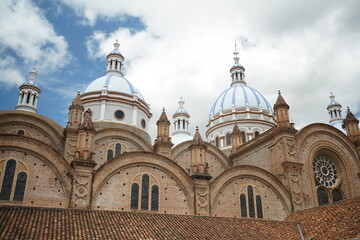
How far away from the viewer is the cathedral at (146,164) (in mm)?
25484

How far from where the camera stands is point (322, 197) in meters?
35.8

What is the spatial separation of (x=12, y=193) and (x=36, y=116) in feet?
37.2

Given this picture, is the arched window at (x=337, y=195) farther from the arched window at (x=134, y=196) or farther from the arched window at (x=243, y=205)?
the arched window at (x=134, y=196)

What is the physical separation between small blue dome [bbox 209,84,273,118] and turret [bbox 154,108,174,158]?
1960 centimetres

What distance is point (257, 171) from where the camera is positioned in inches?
1300

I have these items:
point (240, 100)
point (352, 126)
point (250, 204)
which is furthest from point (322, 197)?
point (240, 100)

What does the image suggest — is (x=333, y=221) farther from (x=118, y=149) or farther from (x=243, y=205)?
(x=118, y=149)

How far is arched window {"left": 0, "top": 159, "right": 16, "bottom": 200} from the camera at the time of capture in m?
24.0

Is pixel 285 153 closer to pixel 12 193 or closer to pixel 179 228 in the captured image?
pixel 179 228

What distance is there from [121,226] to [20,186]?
8881mm

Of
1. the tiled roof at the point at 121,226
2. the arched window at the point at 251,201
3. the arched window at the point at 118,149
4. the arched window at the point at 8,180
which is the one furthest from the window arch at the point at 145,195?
the arched window at the point at 251,201

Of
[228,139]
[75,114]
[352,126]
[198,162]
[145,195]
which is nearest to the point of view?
[145,195]

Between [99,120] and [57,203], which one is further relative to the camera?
[99,120]

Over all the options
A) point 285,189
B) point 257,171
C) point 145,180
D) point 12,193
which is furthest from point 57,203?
point 285,189
